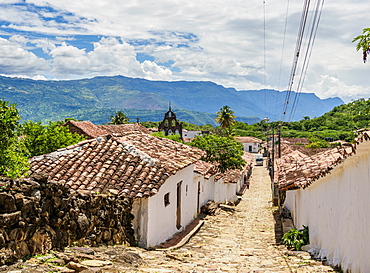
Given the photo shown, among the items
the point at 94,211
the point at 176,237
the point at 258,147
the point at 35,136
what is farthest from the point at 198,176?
the point at 258,147

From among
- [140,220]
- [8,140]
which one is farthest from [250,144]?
[8,140]

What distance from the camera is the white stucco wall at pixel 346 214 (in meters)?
5.75

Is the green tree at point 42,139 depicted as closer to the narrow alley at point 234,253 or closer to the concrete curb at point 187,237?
the concrete curb at point 187,237

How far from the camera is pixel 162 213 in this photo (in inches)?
516

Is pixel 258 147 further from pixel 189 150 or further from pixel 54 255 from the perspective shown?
pixel 54 255

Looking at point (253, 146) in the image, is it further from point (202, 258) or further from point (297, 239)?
point (202, 258)

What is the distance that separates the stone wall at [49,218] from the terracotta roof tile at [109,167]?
4.26 feet

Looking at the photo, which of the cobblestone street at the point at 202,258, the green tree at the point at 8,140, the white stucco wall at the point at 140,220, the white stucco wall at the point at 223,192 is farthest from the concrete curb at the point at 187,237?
the white stucco wall at the point at 223,192

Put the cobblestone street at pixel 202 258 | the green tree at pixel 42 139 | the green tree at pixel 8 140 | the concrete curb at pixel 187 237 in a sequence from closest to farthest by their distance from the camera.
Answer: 1. the cobblestone street at pixel 202 258
2. the green tree at pixel 8 140
3. the concrete curb at pixel 187 237
4. the green tree at pixel 42 139

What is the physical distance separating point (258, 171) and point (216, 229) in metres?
53.6

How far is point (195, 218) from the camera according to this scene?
66.6ft

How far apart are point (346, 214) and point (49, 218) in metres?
5.03

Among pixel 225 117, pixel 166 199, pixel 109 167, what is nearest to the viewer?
pixel 109 167

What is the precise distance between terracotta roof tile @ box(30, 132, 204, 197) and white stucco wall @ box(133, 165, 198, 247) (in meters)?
0.50
